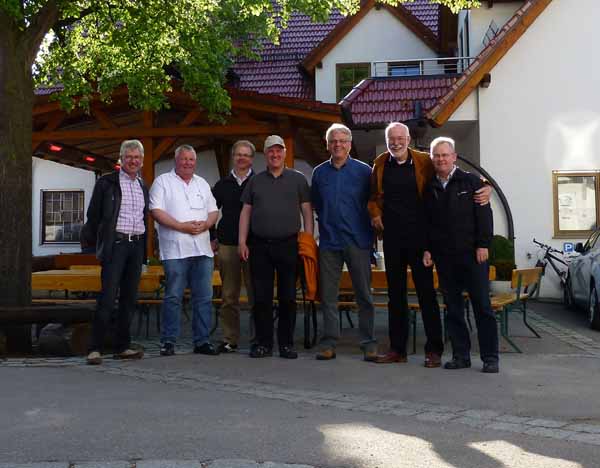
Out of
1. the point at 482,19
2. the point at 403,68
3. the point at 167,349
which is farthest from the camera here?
the point at 403,68

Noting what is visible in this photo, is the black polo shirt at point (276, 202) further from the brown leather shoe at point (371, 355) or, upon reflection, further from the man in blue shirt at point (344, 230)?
the brown leather shoe at point (371, 355)

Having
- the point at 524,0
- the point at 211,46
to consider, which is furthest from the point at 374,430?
the point at 524,0

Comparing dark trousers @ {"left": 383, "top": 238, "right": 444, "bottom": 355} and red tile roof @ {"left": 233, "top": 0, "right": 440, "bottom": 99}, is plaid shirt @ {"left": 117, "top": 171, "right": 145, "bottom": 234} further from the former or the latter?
red tile roof @ {"left": 233, "top": 0, "right": 440, "bottom": 99}

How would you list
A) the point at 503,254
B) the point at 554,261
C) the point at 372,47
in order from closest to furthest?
the point at 503,254 < the point at 554,261 < the point at 372,47

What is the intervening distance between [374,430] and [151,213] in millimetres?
3505

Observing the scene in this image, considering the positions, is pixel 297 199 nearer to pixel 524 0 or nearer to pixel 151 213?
pixel 151 213

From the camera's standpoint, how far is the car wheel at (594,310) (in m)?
10.0

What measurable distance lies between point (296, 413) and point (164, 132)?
1056 centimetres

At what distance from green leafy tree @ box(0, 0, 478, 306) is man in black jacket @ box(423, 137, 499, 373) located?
400 centimetres

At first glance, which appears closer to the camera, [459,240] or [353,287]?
[459,240]

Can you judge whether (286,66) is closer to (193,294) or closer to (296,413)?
(193,294)

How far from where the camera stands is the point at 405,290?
6906 mm

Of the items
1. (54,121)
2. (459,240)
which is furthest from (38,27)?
(54,121)

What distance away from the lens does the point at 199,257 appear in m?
7.52
